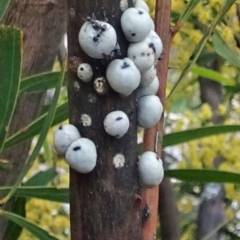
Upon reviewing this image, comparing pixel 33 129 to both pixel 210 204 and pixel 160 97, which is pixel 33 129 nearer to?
pixel 160 97

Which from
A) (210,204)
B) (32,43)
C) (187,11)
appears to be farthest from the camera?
(210,204)

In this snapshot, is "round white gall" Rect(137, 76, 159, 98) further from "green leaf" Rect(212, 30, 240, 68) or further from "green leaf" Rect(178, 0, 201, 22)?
"green leaf" Rect(212, 30, 240, 68)

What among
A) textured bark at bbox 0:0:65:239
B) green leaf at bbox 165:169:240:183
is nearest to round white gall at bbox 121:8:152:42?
green leaf at bbox 165:169:240:183

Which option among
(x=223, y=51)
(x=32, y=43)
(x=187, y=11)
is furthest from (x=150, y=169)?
(x=32, y=43)

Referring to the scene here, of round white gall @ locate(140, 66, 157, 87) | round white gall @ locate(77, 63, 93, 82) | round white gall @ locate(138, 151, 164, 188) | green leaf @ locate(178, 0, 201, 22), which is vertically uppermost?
green leaf @ locate(178, 0, 201, 22)

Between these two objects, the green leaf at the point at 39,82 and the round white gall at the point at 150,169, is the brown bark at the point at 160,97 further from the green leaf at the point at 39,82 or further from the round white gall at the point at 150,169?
the green leaf at the point at 39,82

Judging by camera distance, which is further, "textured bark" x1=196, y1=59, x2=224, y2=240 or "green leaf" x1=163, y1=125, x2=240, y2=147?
"textured bark" x1=196, y1=59, x2=224, y2=240
